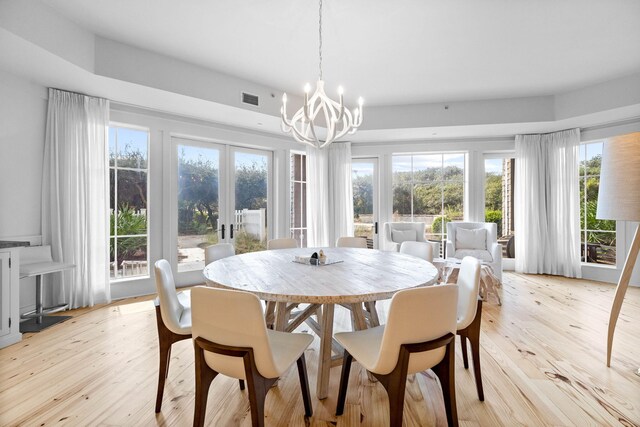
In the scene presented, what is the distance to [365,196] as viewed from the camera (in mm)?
5973

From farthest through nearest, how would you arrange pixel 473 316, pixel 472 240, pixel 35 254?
pixel 472 240 → pixel 35 254 → pixel 473 316

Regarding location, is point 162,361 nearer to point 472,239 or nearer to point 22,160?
point 22,160

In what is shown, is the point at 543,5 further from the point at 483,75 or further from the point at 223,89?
the point at 223,89

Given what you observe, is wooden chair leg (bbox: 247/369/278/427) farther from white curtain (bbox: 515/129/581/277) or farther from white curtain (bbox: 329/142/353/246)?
white curtain (bbox: 515/129/581/277)

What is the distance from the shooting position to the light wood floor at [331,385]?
168 centimetres

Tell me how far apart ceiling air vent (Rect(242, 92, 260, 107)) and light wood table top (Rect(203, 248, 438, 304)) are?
8.01 feet

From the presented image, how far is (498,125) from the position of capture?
15.7ft

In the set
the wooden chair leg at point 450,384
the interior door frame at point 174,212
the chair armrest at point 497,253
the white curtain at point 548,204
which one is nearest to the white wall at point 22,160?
the interior door frame at point 174,212

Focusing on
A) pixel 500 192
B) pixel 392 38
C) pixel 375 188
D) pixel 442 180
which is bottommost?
pixel 500 192

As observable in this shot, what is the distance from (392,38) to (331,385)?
10.2ft

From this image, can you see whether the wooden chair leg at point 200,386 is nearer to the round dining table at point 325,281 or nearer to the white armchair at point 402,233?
the round dining table at point 325,281

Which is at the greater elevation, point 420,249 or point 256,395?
point 420,249

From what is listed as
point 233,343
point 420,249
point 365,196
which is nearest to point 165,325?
point 233,343

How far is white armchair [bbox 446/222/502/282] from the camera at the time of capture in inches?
182
